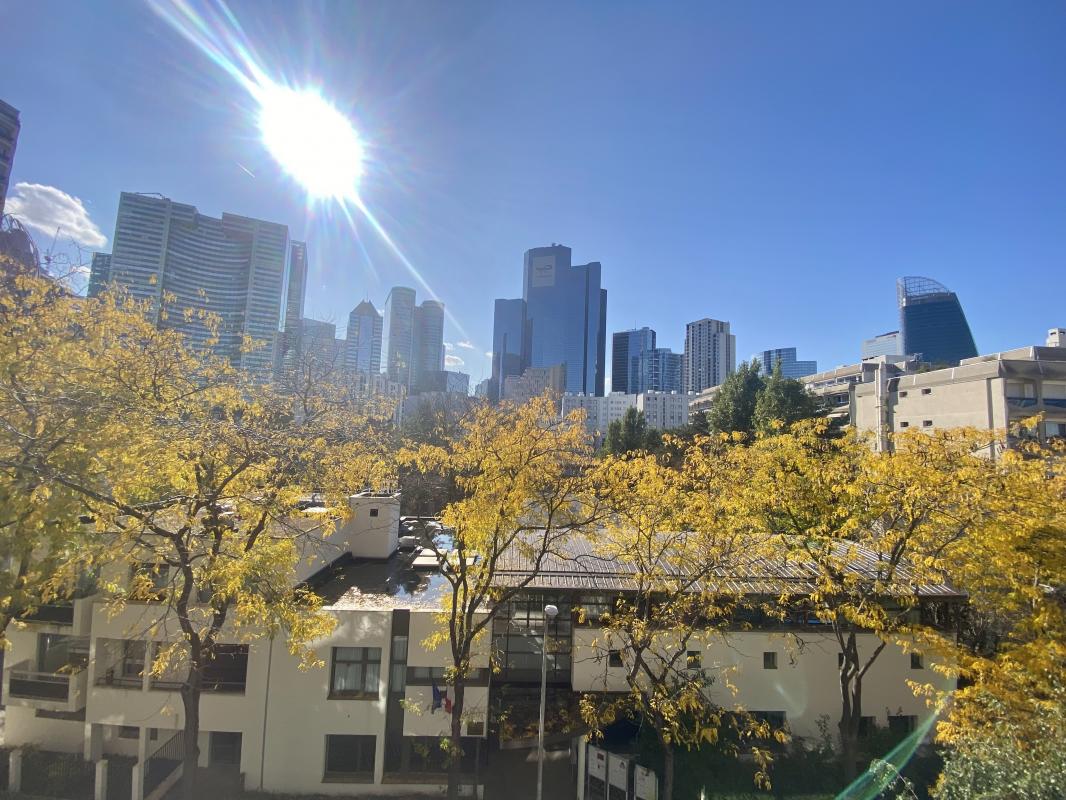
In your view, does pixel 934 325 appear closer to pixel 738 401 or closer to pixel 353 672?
pixel 738 401

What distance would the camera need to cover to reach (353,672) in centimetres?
1270

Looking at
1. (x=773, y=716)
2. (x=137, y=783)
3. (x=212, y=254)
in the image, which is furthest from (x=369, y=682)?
(x=212, y=254)

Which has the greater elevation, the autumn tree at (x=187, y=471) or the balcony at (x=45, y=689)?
the autumn tree at (x=187, y=471)

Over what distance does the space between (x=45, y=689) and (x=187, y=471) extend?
8.58 meters

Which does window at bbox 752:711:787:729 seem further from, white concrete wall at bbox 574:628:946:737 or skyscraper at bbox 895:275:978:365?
skyscraper at bbox 895:275:978:365

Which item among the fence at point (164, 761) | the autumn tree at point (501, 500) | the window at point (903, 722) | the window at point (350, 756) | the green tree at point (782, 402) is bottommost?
the fence at point (164, 761)

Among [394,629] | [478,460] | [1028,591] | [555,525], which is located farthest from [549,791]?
[1028,591]

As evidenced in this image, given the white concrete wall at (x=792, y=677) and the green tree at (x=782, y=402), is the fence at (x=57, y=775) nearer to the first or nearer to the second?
the white concrete wall at (x=792, y=677)

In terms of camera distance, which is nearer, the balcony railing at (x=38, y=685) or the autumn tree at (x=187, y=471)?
the autumn tree at (x=187, y=471)

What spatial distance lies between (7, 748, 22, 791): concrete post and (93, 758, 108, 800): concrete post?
2173 mm

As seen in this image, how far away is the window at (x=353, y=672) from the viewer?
12.7m

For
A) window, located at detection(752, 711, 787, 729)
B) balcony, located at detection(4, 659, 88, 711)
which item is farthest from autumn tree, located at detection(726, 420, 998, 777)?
balcony, located at detection(4, 659, 88, 711)

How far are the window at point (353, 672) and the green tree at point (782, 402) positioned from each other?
2585 cm

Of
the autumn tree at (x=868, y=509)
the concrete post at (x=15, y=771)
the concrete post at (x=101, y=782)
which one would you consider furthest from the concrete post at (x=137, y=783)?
the autumn tree at (x=868, y=509)
